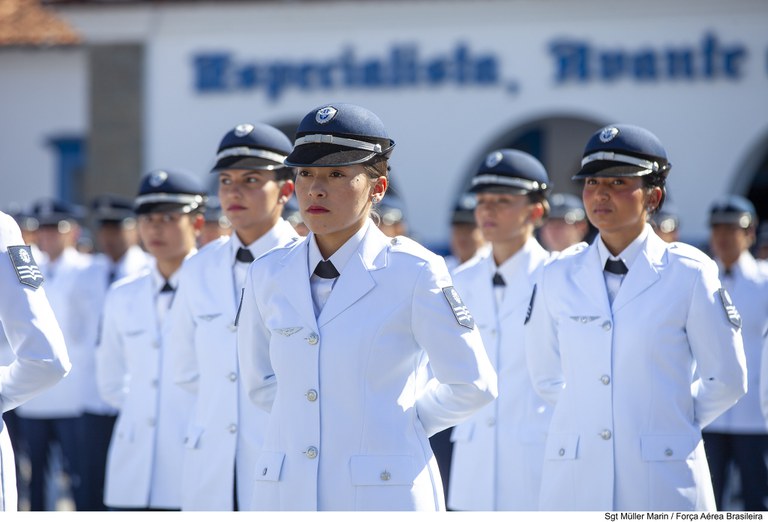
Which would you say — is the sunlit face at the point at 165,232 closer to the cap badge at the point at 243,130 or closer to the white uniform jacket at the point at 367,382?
the cap badge at the point at 243,130

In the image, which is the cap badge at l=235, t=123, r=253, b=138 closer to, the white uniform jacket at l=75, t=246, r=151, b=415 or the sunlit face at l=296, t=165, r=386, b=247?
the sunlit face at l=296, t=165, r=386, b=247

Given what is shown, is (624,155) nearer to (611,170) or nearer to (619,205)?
(611,170)

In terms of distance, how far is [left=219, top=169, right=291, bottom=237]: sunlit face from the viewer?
5.89 metres

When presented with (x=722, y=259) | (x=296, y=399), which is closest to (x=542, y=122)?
(x=722, y=259)

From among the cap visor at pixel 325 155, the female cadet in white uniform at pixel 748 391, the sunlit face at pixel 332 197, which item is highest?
the cap visor at pixel 325 155

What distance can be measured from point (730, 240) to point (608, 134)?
4.37 m

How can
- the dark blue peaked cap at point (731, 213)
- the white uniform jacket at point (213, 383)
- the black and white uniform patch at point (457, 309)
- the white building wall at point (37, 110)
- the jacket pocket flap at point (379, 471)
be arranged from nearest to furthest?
1. the jacket pocket flap at point (379, 471)
2. the black and white uniform patch at point (457, 309)
3. the white uniform jacket at point (213, 383)
4. the dark blue peaked cap at point (731, 213)
5. the white building wall at point (37, 110)

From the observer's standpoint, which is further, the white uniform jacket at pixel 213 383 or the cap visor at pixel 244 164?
the cap visor at pixel 244 164

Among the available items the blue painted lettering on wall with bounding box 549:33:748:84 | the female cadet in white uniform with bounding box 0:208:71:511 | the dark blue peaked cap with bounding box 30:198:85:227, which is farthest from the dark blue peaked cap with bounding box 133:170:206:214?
the blue painted lettering on wall with bounding box 549:33:748:84

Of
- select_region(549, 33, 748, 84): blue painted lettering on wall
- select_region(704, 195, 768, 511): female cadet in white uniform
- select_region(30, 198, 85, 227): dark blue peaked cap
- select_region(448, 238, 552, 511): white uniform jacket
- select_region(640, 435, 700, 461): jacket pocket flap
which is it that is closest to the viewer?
select_region(640, 435, 700, 461): jacket pocket flap

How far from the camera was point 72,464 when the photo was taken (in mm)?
9672

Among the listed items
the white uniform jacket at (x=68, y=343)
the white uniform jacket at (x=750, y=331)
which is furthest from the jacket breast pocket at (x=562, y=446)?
the white uniform jacket at (x=68, y=343)

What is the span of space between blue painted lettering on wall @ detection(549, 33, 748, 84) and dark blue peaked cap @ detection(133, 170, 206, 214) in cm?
1022

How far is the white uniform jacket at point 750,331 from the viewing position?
8805mm
